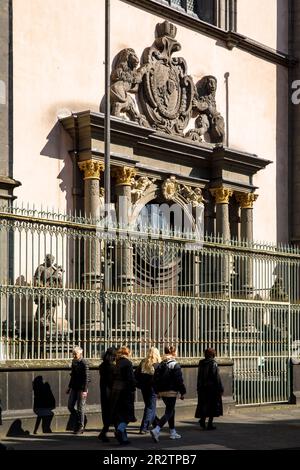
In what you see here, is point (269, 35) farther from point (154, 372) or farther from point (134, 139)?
point (154, 372)

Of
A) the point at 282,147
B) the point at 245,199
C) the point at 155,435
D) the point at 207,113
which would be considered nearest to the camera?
the point at 155,435

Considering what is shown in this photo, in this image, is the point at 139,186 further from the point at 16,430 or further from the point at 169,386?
the point at 16,430

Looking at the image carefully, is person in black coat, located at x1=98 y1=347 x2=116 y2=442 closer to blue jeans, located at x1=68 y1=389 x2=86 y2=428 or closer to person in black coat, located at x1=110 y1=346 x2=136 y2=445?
blue jeans, located at x1=68 y1=389 x2=86 y2=428

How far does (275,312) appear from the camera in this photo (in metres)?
20.8

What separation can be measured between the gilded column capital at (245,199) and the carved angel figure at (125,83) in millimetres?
4486

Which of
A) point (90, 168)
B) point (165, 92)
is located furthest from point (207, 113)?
point (90, 168)

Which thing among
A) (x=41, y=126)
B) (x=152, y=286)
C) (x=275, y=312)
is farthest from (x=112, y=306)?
(x=41, y=126)

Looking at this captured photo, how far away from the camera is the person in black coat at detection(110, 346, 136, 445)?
1412 cm

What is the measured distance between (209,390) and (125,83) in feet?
33.3

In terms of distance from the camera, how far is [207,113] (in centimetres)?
2748

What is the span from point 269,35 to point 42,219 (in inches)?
663

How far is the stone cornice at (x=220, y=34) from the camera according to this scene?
25.9 meters

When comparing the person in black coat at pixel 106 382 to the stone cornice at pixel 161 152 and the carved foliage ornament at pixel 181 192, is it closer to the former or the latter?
the stone cornice at pixel 161 152

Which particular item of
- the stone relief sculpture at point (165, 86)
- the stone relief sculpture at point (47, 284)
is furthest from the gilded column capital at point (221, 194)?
the stone relief sculpture at point (47, 284)
